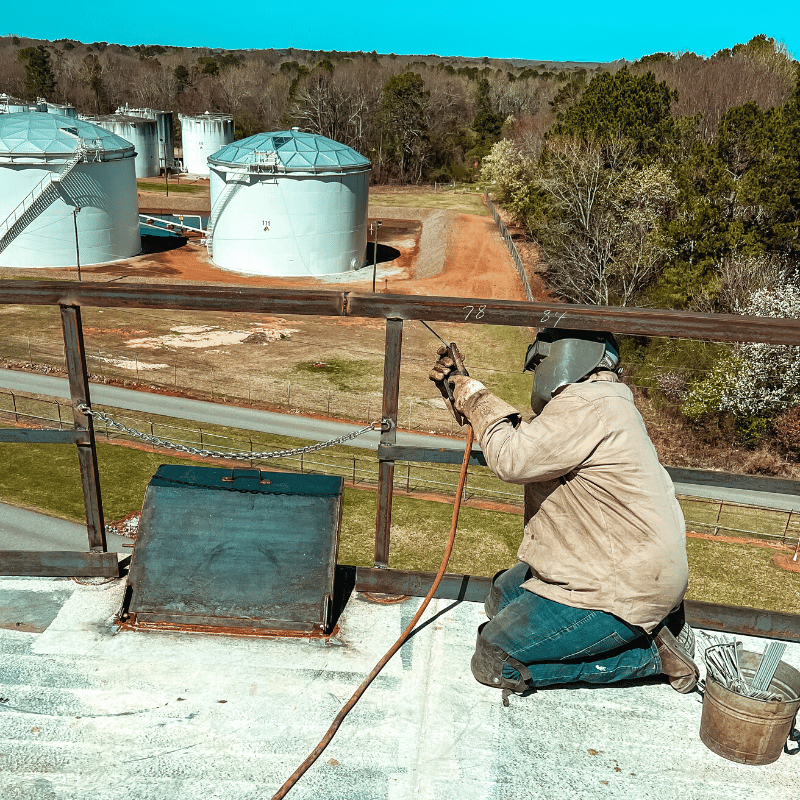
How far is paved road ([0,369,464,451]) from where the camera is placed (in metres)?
24.2

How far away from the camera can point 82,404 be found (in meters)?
4.23

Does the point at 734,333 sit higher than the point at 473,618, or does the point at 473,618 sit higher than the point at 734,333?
the point at 734,333

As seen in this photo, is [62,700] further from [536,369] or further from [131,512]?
[131,512]

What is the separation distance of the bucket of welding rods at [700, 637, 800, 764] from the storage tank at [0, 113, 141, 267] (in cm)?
4612

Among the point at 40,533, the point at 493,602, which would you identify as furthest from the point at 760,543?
the point at 493,602

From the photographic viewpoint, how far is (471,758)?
341 centimetres

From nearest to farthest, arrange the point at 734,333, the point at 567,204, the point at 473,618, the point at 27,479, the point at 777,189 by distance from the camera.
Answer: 1. the point at 734,333
2. the point at 473,618
3. the point at 27,479
4. the point at 777,189
5. the point at 567,204

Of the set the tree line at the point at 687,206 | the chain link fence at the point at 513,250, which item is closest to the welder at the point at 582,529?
the tree line at the point at 687,206

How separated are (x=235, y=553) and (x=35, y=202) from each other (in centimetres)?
4516

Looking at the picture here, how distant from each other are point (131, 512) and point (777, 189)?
85.3 feet

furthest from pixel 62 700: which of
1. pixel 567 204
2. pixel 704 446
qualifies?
pixel 567 204

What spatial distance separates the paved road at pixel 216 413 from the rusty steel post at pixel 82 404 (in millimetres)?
18882

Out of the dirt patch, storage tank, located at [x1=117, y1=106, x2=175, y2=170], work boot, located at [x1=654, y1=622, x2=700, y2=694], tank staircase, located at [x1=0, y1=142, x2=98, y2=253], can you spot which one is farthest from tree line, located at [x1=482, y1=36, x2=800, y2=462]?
storage tank, located at [x1=117, y1=106, x2=175, y2=170]

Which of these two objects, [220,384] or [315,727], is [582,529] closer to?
[315,727]
